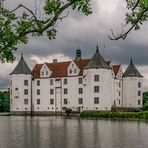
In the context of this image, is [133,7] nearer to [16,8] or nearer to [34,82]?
[16,8]

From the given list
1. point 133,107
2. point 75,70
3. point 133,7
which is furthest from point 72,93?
point 133,7

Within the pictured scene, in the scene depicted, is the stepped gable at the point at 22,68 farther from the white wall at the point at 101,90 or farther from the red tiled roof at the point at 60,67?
the white wall at the point at 101,90

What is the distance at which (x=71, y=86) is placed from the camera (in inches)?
2982

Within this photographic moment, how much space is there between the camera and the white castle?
7169 centimetres

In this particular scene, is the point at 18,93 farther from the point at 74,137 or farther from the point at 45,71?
the point at 74,137

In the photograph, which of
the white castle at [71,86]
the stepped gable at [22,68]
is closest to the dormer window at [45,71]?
the white castle at [71,86]

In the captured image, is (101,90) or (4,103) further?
(4,103)

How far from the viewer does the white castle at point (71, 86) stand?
235 feet

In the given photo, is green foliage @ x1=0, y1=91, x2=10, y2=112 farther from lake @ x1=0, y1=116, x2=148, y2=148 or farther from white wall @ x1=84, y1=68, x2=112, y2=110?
lake @ x1=0, y1=116, x2=148, y2=148

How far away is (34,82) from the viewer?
80062mm

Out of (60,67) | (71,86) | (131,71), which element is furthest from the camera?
(131,71)

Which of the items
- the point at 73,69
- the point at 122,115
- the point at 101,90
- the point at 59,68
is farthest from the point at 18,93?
the point at 122,115

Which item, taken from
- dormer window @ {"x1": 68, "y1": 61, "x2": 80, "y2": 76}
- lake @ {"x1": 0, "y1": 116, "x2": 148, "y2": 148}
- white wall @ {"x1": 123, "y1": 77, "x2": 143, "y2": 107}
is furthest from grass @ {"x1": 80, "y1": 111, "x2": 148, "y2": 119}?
lake @ {"x1": 0, "y1": 116, "x2": 148, "y2": 148}

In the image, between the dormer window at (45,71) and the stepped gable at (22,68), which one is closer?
the dormer window at (45,71)
